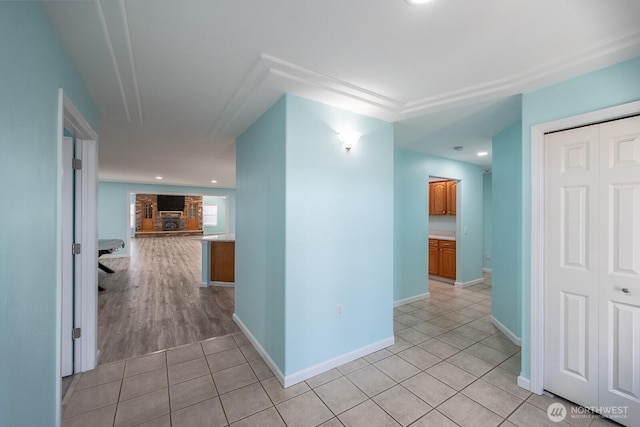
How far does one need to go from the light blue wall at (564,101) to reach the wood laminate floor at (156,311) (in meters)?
3.14

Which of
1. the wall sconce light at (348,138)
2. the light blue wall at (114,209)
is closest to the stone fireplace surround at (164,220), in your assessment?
the light blue wall at (114,209)

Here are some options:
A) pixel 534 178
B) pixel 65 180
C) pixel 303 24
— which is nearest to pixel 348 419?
pixel 534 178

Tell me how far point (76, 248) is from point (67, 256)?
9 cm

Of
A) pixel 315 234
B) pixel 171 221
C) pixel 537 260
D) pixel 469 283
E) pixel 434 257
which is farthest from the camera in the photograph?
pixel 171 221

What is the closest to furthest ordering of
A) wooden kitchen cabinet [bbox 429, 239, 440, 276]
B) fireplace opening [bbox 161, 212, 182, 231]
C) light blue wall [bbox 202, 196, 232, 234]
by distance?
wooden kitchen cabinet [bbox 429, 239, 440, 276]
fireplace opening [bbox 161, 212, 182, 231]
light blue wall [bbox 202, 196, 232, 234]

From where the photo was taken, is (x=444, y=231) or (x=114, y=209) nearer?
(x=444, y=231)

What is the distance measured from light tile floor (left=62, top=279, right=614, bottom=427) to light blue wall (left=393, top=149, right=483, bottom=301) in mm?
1427

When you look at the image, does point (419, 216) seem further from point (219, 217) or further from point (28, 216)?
point (219, 217)

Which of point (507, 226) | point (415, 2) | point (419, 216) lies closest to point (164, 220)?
point (419, 216)

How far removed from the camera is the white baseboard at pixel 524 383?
2.13m

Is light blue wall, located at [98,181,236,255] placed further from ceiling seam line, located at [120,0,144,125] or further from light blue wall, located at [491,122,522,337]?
light blue wall, located at [491,122,522,337]

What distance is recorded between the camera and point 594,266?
1860 mm

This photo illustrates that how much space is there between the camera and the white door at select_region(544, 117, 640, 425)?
1.72m

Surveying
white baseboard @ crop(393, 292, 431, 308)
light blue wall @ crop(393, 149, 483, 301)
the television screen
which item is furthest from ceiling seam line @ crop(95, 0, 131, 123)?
the television screen
